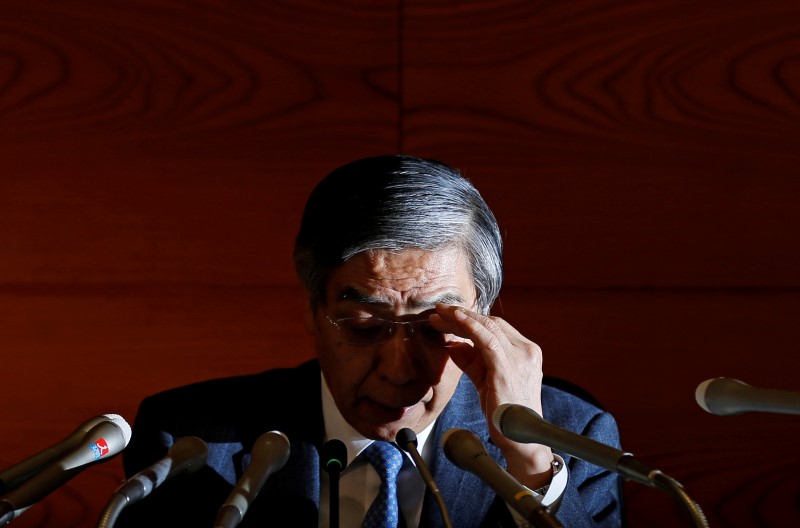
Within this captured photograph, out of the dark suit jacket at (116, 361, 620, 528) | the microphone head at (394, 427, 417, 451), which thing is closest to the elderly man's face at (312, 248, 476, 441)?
the dark suit jacket at (116, 361, 620, 528)

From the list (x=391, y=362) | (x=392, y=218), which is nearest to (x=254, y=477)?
(x=391, y=362)

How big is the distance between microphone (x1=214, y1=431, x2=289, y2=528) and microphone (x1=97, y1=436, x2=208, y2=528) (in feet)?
0.22

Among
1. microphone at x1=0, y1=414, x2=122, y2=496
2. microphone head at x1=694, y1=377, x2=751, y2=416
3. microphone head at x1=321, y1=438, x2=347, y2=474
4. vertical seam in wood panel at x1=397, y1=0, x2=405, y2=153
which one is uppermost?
vertical seam in wood panel at x1=397, y1=0, x2=405, y2=153

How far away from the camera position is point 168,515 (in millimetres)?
1843

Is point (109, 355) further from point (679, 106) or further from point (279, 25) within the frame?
point (679, 106)

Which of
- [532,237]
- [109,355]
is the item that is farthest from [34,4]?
[532,237]

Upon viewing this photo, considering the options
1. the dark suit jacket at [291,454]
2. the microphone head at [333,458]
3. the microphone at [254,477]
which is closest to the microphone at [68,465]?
the microphone at [254,477]

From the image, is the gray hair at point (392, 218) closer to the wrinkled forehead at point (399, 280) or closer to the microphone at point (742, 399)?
the wrinkled forehead at point (399, 280)

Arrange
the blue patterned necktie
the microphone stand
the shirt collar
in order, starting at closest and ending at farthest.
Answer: the microphone stand < the blue patterned necktie < the shirt collar

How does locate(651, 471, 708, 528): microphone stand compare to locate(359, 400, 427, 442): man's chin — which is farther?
locate(359, 400, 427, 442): man's chin

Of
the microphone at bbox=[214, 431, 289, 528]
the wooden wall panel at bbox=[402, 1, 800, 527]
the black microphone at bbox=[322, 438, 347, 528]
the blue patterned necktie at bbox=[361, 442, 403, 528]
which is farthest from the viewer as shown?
the wooden wall panel at bbox=[402, 1, 800, 527]

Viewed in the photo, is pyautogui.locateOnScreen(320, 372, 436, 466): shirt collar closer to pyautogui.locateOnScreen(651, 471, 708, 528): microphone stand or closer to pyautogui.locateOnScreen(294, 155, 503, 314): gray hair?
pyautogui.locateOnScreen(294, 155, 503, 314): gray hair

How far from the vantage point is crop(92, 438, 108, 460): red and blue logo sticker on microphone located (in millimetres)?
1168

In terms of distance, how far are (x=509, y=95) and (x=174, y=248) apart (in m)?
0.97
